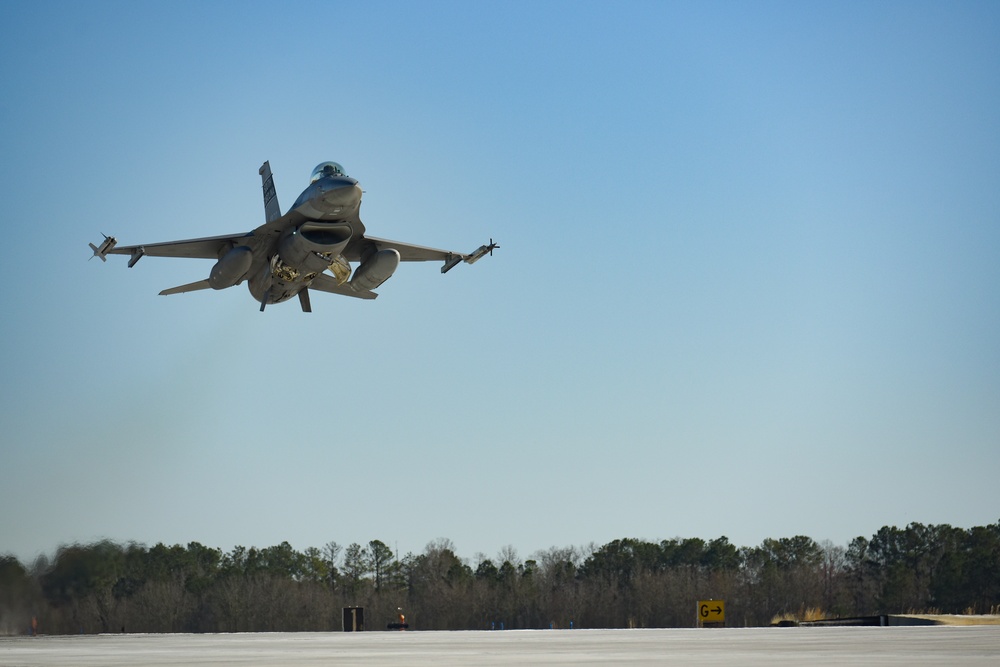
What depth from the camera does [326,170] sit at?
129ft

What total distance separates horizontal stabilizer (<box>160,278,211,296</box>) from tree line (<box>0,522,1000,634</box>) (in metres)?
62.4

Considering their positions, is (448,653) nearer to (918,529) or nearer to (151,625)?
(151,625)

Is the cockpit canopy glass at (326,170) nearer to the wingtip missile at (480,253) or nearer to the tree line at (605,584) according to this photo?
the wingtip missile at (480,253)

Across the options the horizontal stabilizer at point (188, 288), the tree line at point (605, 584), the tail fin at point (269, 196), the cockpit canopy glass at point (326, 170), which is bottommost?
the tree line at point (605, 584)

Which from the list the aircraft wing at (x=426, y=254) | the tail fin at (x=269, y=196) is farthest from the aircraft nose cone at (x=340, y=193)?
the tail fin at (x=269, y=196)

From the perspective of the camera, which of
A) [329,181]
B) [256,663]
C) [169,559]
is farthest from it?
[169,559]

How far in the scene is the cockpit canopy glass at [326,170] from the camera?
39.2 meters

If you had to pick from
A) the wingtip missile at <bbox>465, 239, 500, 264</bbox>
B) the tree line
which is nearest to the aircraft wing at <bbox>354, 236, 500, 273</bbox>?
the wingtip missile at <bbox>465, 239, 500, 264</bbox>

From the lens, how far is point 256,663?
16672mm

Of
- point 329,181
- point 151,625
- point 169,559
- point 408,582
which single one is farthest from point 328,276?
point 408,582

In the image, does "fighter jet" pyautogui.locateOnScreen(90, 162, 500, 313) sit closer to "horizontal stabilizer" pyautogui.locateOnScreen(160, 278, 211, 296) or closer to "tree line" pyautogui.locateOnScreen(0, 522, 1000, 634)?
"horizontal stabilizer" pyautogui.locateOnScreen(160, 278, 211, 296)

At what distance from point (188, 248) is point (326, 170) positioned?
7.51 metres

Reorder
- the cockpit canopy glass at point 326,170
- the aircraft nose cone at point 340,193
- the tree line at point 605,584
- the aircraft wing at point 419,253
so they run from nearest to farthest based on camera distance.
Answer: the aircraft nose cone at point 340,193 < the cockpit canopy glass at point 326,170 < the aircraft wing at point 419,253 < the tree line at point 605,584

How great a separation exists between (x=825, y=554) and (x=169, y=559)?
3153 inches
